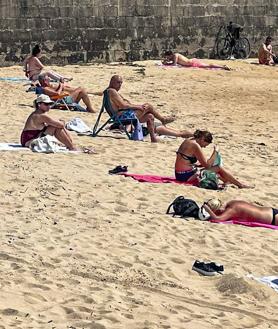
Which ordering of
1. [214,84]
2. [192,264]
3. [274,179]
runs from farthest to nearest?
[214,84]
[274,179]
[192,264]

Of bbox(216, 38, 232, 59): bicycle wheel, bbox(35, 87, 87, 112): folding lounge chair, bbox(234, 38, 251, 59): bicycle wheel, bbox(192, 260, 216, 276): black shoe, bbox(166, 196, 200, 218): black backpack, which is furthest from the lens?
bbox(234, 38, 251, 59): bicycle wheel

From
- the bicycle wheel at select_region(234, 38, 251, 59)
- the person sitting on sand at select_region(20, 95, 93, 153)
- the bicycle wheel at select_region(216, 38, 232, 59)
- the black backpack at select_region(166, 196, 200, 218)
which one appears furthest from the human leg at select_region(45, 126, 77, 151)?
the bicycle wheel at select_region(234, 38, 251, 59)

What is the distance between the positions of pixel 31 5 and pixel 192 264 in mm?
14791

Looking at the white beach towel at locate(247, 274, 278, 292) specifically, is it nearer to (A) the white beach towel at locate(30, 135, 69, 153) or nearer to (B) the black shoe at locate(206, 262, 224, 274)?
(B) the black shoe at locate(206, 262, 224, 274)

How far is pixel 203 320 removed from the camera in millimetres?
6051

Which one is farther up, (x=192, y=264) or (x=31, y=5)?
(x=31, y=5)

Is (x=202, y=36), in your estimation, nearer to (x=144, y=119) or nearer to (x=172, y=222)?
(x=144, y=119)

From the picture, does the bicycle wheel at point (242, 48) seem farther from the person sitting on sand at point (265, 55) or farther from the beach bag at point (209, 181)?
the beach bag at point (209, 181)

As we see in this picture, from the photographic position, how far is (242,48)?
25.5 metres

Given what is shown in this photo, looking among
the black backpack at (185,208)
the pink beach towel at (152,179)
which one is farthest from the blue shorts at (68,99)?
the black backpack at (185,208)

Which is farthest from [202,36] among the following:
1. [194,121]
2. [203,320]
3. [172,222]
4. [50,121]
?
[203,320]

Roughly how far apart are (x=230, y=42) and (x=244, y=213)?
16.8 meters

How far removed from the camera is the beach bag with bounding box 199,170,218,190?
34.0 ft

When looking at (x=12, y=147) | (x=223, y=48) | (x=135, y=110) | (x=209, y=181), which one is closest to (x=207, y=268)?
(x=209, y=181)
